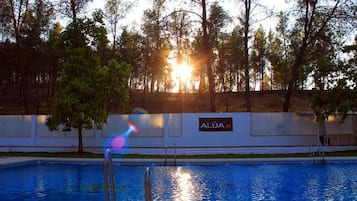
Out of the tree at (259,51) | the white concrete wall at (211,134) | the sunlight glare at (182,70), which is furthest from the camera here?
the tree at (259,51)

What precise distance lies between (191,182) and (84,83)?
7940mm

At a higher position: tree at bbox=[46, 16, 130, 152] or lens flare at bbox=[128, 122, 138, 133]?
tree at bbox=[46, 16, 130, 152]

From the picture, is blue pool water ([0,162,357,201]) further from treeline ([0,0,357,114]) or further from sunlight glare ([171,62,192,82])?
sunlight glare ([171,62,192,82])

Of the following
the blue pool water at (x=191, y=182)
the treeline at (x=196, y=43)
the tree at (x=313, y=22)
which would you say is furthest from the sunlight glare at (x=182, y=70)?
the blue pool water at (x=191, y=182)

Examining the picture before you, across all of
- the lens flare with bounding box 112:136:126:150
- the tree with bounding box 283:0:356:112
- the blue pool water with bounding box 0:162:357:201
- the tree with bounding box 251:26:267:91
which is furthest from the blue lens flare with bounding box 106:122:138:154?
the tree with bounding box 251:26:267:91

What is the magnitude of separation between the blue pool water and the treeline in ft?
17.5

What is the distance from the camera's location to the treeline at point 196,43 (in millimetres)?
17109

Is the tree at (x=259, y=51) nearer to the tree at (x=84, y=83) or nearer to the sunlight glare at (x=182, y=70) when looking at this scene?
the sunlight glare at (x=182, y=70)

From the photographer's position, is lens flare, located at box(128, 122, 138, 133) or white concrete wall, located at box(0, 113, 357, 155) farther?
lens flare, located at box(128, 122, 138, 133)

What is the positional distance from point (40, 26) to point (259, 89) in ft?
94.5

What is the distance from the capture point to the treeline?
56.1 ft

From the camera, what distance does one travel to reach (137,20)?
28.4 m

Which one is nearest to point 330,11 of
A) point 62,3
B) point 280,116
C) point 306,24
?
point 306,24

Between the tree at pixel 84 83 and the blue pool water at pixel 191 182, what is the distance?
2.57 m
